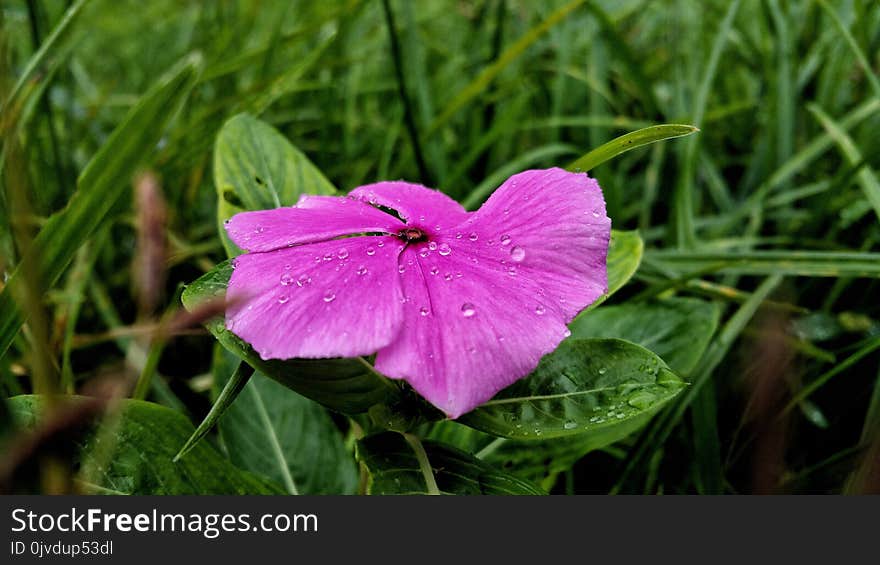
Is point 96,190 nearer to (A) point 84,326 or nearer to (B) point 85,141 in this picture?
(A) point 84,326

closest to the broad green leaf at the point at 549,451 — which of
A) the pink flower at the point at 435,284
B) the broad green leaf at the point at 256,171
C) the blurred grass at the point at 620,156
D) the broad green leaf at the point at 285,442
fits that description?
the blurred grass at the point at 620,156

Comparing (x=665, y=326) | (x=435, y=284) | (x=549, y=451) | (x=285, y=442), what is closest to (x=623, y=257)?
(x=665, y=326)

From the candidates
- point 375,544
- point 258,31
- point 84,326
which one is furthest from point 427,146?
point 258,31

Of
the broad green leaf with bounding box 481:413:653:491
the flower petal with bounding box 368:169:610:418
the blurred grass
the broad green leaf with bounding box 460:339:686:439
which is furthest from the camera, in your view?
the blurred grass

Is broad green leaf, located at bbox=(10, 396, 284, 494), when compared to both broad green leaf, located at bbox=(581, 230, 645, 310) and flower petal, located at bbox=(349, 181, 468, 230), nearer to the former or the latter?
flower petal, located at bbox=(349, 181, 468, 230)

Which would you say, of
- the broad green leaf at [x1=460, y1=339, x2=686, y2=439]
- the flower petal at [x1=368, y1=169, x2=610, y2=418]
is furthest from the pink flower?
the broad green leaf at [x1=460, y1=339, x2=686, y2=439]

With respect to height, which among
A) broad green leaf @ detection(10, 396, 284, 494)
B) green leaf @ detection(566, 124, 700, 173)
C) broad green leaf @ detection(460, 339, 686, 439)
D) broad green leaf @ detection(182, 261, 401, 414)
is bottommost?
broad green leaf @ detection(10, 396, 284, 494)
